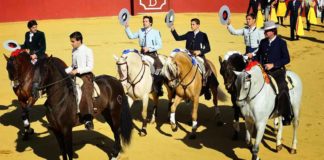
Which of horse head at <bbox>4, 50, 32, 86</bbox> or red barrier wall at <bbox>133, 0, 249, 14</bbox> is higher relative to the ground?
red barrier wall at <bbox>133, 0, 249, 14</bbox>

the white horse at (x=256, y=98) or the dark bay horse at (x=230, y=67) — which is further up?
the dark bay horse at (x=230, y=67)

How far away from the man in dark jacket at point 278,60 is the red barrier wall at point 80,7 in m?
17.0

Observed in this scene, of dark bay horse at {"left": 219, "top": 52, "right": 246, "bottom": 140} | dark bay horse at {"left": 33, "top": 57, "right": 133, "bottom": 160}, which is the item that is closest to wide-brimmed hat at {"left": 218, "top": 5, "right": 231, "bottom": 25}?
dark bay horse at {"left": 219, "top": 52, "right": 246, "bottom": 140}

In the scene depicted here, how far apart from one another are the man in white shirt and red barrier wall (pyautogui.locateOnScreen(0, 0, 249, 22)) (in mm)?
15990

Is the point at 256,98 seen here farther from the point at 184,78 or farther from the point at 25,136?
the point at 25,136

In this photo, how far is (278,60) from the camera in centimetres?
773

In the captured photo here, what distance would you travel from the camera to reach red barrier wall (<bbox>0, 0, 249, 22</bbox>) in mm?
22109

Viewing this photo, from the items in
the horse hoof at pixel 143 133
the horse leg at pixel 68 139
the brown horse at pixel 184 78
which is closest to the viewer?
the horse leg at pixel 68 139

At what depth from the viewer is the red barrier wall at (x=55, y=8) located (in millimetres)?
22000

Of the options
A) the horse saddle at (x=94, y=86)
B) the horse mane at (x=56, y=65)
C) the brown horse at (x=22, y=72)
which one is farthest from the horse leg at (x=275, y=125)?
the brown horse at (x=22, y=72)

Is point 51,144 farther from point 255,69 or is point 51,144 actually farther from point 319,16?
point 319,16

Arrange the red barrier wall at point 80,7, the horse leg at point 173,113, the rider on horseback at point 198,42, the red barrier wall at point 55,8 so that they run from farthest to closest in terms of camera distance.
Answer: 1. the red barrier wall at point 80,7
2. the red barrier wall at point 55,8
3. the rider on horseback at point 198,42
4. the horse leg at point 173,113

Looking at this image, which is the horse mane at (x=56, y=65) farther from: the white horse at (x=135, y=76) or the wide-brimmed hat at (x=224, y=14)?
the wide-brimmed hat at (x=224, y=14)

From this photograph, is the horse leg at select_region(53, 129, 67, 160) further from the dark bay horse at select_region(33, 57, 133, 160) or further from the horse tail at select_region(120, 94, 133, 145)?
the horse tail at select_region(120, 94, 133, 145)
